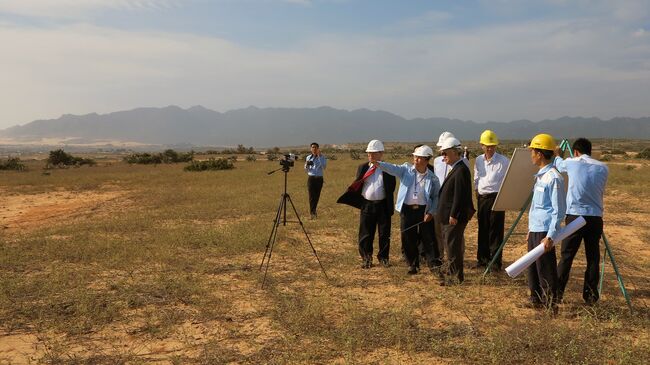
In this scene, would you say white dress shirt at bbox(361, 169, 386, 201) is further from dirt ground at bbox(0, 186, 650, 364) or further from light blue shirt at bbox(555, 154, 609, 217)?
light blue shirt at bbox(555, 154, 609, 217)

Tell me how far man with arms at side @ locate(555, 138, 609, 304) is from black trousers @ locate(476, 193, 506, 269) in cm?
141

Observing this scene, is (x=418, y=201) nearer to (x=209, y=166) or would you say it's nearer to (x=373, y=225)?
(x=373, y=225)

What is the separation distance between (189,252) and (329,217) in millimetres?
4201

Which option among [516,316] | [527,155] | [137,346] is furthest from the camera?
[527,155]

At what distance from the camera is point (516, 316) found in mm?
4871

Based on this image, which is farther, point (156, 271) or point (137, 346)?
point (156, 271)

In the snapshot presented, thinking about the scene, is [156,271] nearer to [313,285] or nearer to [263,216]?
[313,285]

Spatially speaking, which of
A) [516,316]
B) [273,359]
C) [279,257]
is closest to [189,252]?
[279,257]

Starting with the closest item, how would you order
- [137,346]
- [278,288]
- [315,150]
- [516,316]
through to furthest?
[137,346]
[516,316]
[278,288]
[315,150]

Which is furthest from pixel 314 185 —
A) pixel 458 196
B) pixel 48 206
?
pixel 48 206

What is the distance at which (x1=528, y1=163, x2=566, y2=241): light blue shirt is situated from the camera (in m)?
4.46

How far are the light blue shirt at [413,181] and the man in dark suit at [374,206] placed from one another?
1.08 feet

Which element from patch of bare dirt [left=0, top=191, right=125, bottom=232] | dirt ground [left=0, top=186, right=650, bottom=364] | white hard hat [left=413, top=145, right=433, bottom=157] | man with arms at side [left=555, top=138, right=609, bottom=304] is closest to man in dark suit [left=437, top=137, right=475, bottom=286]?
white hard hat [left=413, top=145, right=433, bottom=157]

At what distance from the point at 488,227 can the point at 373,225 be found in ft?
5.81
